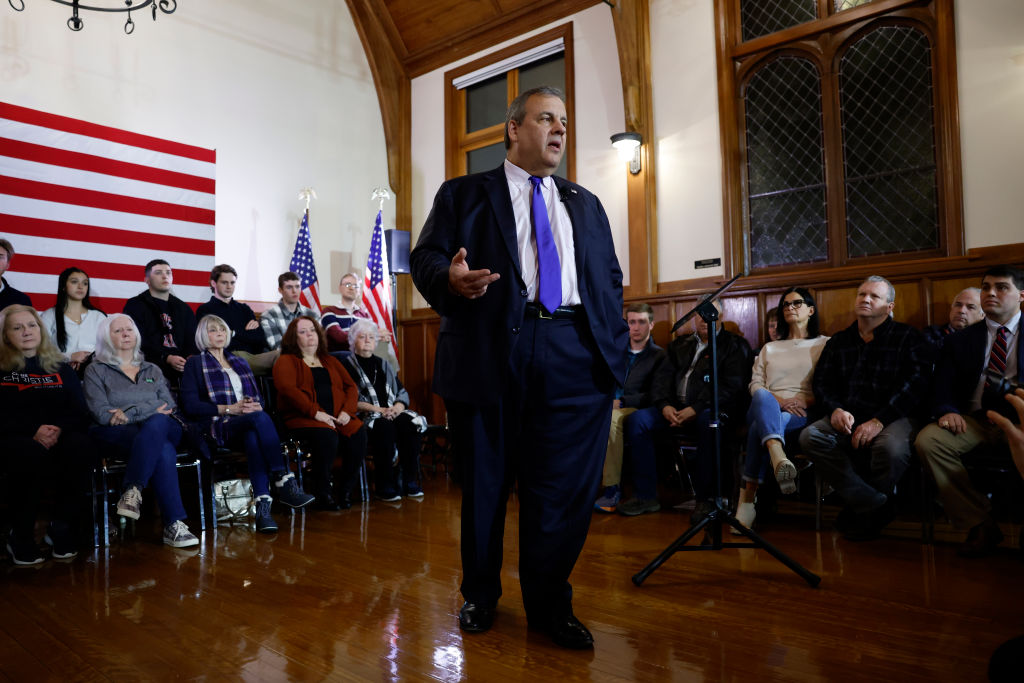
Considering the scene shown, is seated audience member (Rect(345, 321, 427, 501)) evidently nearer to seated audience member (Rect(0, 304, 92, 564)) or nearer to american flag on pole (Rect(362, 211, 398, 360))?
american flag on pole (Rect(362, 211, 398, 360))

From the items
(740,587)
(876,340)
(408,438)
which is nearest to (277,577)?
(740,587)

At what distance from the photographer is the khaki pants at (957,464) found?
3043 millimetres

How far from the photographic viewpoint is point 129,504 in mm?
3256

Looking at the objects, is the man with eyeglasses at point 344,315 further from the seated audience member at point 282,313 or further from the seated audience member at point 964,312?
the seated audience member at point 964,312

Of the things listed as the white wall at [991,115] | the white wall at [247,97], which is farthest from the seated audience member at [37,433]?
the white wall at [991,115]

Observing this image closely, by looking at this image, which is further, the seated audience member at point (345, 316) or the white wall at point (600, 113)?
the white wall at point (600, 113)

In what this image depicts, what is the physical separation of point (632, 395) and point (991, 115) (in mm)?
2601

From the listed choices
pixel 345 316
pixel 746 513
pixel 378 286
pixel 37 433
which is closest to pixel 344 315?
pixel 345 316

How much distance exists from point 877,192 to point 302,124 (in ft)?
15.7

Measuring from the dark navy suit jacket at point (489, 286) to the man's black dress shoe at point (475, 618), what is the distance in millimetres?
608

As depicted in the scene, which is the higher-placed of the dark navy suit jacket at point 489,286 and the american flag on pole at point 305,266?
the american flag on pole at point 305,266

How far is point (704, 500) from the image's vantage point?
3639 mm

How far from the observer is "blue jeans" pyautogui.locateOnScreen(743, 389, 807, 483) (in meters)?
3.51

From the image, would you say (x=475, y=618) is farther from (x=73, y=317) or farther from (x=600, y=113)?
(x=600, y=113)
